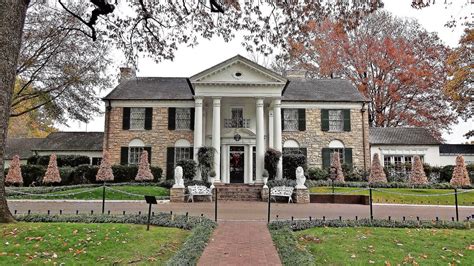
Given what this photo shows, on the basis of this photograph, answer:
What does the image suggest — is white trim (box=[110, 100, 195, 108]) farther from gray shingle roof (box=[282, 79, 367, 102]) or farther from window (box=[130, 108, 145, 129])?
gray shingle roof (box=[282, 79, 367, 102])

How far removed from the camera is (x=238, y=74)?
21.0 metres

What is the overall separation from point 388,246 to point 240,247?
2911mm

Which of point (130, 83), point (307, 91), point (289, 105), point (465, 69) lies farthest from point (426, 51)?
point (130, 83)

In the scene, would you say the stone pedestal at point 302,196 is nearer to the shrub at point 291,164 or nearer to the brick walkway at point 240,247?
the shrub at point 291,164

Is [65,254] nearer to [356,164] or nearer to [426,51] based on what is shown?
[356,164]

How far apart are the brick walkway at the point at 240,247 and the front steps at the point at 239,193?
8762 millimetres

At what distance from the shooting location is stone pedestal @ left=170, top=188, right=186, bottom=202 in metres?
16.6

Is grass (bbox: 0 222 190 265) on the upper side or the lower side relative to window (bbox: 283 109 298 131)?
lower

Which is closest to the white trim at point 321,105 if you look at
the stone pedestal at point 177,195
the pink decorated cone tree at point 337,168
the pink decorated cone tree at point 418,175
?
the pink decorated cone tree at point 337,168

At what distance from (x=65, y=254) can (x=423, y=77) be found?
3125 cm

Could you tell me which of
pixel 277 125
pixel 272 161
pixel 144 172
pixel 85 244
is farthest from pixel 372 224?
pixel 144 172

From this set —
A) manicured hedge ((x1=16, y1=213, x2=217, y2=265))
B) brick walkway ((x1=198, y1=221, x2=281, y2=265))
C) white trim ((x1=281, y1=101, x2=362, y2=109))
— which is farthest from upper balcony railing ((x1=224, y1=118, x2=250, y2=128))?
brick walkway ((x1=198, y1=221, x2=281, y2=265))

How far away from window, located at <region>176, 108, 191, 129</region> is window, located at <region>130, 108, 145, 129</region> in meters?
2.48

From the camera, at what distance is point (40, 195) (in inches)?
623
